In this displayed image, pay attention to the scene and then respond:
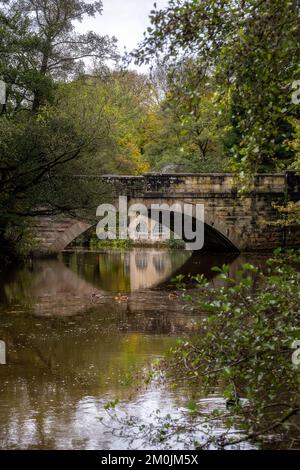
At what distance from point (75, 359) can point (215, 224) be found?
17129 mm

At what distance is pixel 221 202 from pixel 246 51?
65.7ft

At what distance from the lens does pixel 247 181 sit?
5.25 metres

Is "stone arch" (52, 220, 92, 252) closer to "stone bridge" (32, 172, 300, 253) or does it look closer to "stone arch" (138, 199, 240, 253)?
"stone bridge" (32, 172, 300, 253)

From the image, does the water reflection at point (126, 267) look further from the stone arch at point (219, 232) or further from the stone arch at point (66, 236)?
the stone arch at point (219, 232)

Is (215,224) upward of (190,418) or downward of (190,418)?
upward

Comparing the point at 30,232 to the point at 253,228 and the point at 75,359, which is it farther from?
the point at 75,359

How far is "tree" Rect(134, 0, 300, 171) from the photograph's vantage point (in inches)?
185

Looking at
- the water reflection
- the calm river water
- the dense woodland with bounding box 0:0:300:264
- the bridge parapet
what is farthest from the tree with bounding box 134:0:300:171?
the bridge parapet

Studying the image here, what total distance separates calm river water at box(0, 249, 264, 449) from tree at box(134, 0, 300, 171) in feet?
4.84

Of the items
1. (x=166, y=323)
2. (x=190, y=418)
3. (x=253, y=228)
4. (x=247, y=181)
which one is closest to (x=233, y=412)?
(x=190, y=418)

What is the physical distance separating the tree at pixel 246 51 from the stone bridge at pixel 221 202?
17.9 m

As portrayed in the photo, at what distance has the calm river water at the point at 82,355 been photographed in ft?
18.0

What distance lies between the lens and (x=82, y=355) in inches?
329

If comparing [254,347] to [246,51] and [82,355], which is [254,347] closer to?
[246,51]
